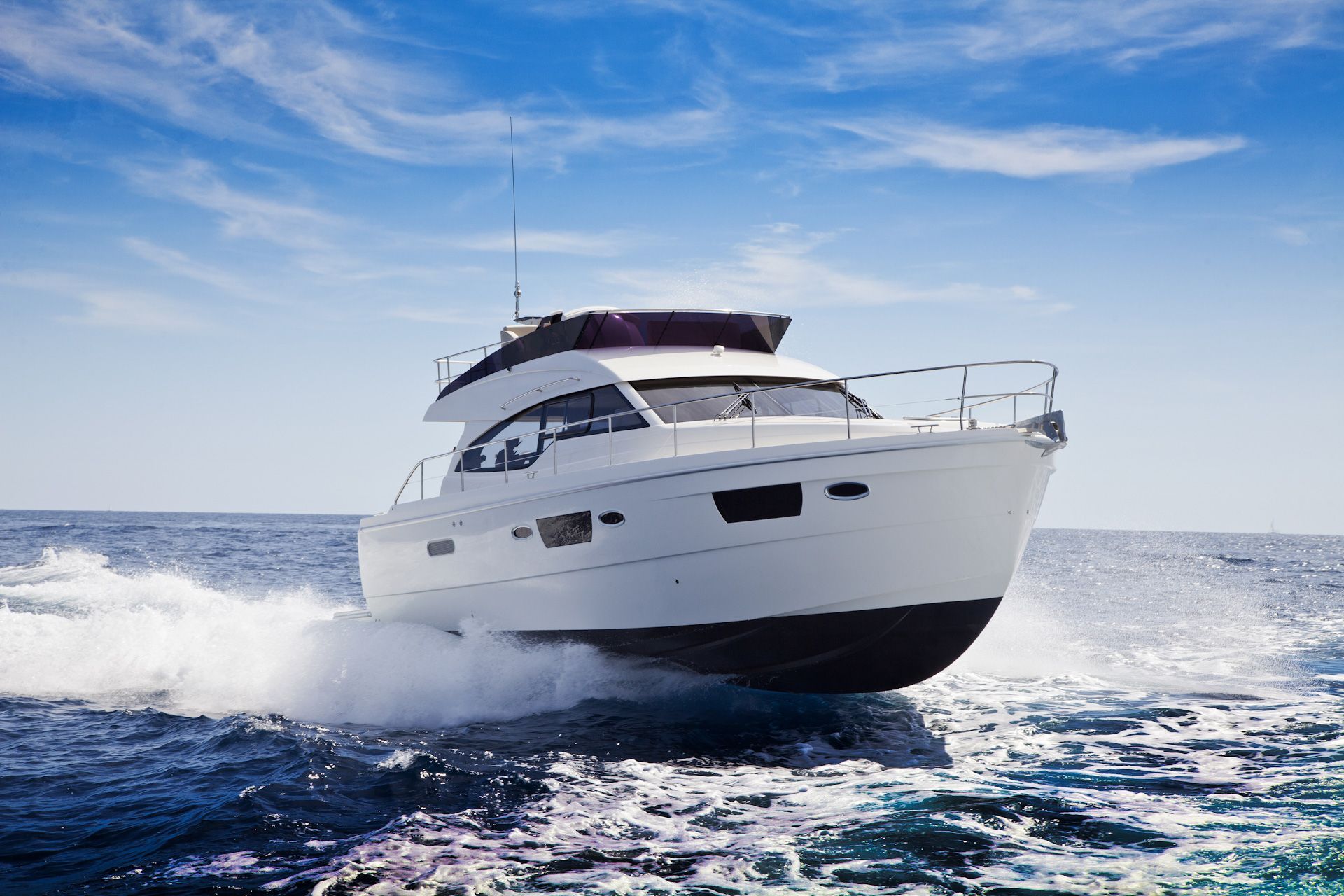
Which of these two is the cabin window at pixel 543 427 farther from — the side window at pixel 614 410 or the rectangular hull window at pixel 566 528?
the rectangular hull window at pixel 566 528

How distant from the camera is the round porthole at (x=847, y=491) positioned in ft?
22.8

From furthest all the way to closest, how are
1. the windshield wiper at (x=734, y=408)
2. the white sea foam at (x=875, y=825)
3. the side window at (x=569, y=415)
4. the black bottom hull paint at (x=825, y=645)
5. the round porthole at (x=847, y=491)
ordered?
the side window at (x=569, y=415)
the windshield wiper at (x=734, y=408)
the black bottom hull paint at (x=825, y=645)
the round porthole at (x=847, y=491)
the white sea foam at (x=875, y=825)

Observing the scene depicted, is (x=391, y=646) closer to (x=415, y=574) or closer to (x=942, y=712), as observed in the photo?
(x=415, y=574)

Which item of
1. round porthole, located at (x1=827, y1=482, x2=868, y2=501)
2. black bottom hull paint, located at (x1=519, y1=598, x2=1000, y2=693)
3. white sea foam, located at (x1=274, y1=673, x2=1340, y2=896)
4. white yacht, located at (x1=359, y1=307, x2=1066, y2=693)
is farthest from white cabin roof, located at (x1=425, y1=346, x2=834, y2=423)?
white sea foam, located at (x1=274, y1=673, x2=1340, y2=896)

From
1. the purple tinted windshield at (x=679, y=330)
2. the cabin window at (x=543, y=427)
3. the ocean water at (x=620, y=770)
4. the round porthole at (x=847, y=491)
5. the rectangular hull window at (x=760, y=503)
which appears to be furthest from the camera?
the purple tinted windshield at (x=679, y=330)

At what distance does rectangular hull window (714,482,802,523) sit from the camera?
7059mm

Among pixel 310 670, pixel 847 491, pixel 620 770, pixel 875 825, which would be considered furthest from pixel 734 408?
pixel 310 670

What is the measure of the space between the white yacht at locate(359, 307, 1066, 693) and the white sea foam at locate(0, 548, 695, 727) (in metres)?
0.39

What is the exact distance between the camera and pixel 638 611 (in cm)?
771

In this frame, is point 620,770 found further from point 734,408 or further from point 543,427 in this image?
point 543,427

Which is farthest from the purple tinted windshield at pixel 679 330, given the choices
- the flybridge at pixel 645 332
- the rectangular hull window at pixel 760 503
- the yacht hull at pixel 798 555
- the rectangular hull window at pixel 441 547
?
the rectangular hull window at pixel 760 503

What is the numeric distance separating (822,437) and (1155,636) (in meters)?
9.55

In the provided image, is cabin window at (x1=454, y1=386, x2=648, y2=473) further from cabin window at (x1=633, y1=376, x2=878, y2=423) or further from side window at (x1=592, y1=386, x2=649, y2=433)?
cabin window at (x1=633, y1=376, x2=878, y2=423)

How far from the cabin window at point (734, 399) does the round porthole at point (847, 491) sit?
1185 millimetres
